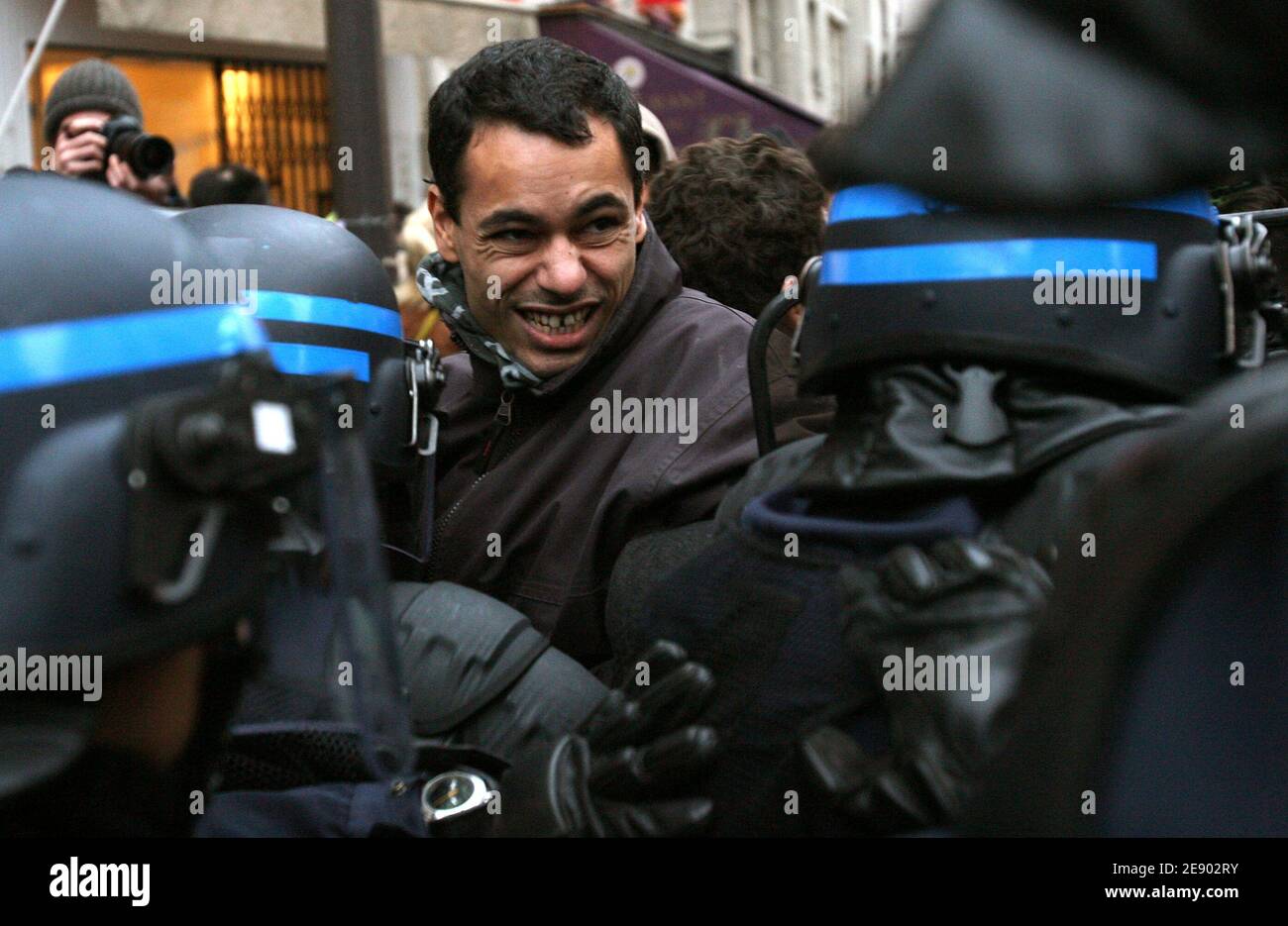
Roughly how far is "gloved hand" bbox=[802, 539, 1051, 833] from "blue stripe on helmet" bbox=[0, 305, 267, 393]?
2.22 ft

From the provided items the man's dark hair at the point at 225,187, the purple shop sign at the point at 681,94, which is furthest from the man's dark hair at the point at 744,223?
the purple shop sign at the point at 681,94

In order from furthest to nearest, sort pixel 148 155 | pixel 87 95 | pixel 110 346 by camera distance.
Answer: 1. pixel 87 95
2. pixel 148 155
3. pixel 110 346

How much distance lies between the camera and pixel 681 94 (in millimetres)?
10773

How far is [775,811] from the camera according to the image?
5.75 ft

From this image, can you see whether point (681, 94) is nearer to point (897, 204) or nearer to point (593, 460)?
point (593, 460)

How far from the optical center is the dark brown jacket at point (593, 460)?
8.32 ft

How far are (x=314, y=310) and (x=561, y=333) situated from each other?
1.61 feet

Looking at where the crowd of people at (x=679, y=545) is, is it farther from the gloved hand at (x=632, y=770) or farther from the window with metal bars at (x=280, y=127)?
the window with metal bars at (x=280, y=127)

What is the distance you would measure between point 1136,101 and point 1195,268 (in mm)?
541

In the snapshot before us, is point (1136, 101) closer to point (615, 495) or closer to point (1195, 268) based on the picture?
point (1195, 268)

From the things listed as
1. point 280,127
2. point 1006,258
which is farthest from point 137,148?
point 280,127

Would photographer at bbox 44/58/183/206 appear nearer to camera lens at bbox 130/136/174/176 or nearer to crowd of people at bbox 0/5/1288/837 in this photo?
camera lens at bbox 130/136/174/176

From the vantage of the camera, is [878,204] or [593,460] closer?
[878,204]
